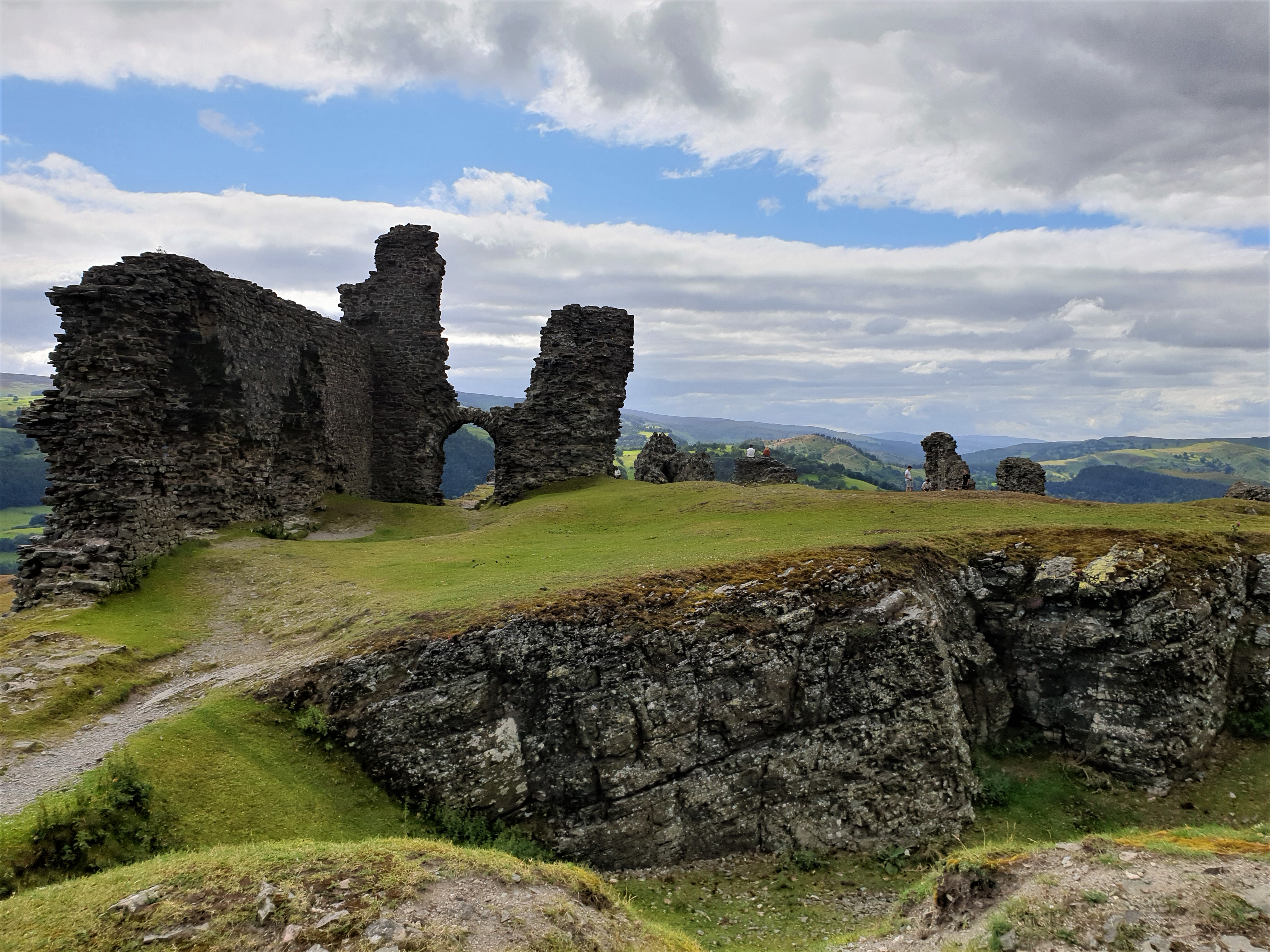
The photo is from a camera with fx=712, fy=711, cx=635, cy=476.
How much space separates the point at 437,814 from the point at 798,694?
25.1 feet

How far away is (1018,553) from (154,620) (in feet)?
70.6

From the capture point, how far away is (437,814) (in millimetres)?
12664

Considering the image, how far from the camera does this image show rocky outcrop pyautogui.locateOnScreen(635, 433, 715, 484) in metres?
45.2

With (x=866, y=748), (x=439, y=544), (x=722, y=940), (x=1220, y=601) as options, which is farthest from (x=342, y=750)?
(x=1220, y=601)

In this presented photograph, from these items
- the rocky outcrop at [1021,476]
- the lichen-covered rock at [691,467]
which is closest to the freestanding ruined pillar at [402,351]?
the lichen-covered rock at [691,467]

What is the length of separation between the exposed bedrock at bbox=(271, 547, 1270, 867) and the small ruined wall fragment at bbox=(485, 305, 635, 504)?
2453 cm

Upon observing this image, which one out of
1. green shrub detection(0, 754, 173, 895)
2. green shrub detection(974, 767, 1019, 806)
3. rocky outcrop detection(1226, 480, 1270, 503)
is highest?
rocky outcrop detection(1226, 480, 1270, 503)

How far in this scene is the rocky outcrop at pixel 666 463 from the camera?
4519cm

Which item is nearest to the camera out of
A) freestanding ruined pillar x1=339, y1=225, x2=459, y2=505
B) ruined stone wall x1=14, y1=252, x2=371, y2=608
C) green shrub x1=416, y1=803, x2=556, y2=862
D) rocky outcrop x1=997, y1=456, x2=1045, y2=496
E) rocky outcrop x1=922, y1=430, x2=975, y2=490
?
green shrub x1=416, y1=803, x2=556, y2=862

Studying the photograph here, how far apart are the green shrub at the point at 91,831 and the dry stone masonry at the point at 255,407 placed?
9997 millimetres

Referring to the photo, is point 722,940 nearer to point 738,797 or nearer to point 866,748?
point 738,797

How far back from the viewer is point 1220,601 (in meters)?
17.7

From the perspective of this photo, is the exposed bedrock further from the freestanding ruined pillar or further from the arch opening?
the arch opening

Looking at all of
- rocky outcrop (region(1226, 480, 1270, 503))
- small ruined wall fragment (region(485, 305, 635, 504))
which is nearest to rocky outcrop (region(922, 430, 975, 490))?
rocky outcrop (region(1226, 480, 1270, 503))
